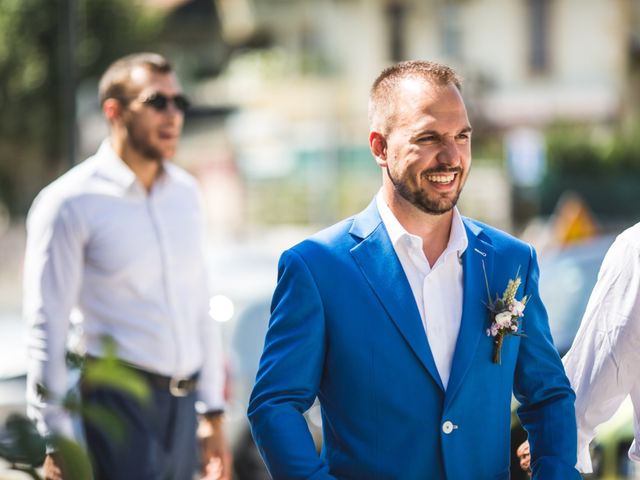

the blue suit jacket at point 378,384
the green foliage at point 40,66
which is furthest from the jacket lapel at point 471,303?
the green foliage at point 40,66

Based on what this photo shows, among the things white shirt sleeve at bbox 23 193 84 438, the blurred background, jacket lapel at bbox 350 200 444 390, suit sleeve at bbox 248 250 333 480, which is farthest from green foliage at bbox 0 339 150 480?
the blurred background

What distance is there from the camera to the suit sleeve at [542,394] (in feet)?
11.1

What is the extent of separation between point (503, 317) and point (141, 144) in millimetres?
2230

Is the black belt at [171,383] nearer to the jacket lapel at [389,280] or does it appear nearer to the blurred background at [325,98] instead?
the jacket lapel at [389,280]

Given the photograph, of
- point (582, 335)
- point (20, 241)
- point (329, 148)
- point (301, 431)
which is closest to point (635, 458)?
point (582, 335)

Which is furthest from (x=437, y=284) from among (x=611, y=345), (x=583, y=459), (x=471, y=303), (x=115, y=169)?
(x=115, y=169)

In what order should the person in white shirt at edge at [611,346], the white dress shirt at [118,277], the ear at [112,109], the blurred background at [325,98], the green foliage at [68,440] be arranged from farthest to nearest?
the blurred background at [325,98]
the ear at [112,109]
the white dress shirt at [118,277]
the person in white shirt at edge at [611,346]
the green foliage at [68,440]

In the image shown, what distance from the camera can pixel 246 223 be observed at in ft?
124

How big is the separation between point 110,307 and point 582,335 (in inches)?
72.6

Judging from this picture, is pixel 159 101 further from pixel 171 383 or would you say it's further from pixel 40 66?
pixel 40 66

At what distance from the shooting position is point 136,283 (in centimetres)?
480

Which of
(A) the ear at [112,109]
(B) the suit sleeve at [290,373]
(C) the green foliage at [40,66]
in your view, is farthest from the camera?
(C) the green foliage at [40,66]

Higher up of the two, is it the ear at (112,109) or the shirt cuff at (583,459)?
the ear at (112,109)

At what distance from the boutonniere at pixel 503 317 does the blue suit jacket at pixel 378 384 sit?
23 mm
